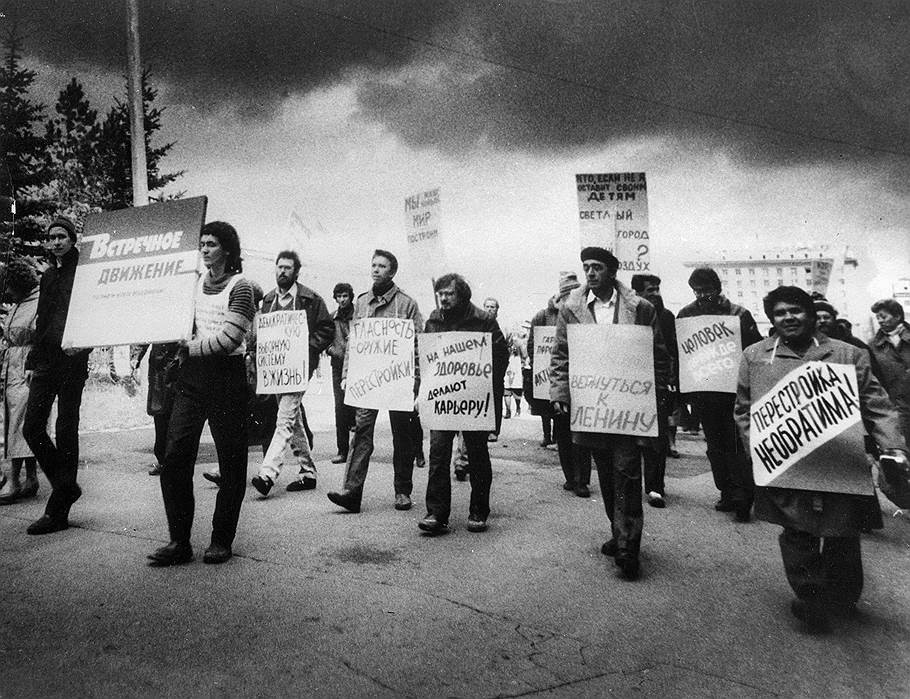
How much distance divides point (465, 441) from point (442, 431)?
177mm

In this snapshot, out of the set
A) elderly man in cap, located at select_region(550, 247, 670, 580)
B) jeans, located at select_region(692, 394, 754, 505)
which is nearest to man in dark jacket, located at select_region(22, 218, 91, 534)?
elderly man in cap, located at select_region(550, 247, 670, 580)

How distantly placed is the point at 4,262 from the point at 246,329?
2439 millimetres

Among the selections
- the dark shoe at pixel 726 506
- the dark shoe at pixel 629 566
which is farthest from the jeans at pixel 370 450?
the dark shoe at pixel 726 506

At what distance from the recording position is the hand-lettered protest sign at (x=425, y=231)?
5.63 metres

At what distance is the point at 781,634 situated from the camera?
8.76 ft

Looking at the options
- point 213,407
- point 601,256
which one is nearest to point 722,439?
point 601,256

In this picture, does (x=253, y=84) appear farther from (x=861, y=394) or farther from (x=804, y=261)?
(x=804, y=261)

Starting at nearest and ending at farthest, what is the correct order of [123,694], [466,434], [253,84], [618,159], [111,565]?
[123,694] → [111,565] → [466,434] → [253,84] → [618,159]

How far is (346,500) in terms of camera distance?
473 cm

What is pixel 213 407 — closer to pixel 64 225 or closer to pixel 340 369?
pixel 64 225

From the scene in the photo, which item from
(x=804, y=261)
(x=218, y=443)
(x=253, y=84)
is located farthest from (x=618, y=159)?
(x=218, y=443)

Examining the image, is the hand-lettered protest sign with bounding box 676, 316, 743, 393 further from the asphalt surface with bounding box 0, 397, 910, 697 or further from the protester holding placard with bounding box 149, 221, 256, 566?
the protester holding placard with bounding box 149, 221, 256, 566

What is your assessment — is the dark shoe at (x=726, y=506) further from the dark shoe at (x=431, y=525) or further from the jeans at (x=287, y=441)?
the jeans at (x=287, y=441)

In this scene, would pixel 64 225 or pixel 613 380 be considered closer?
pixel 613 380
